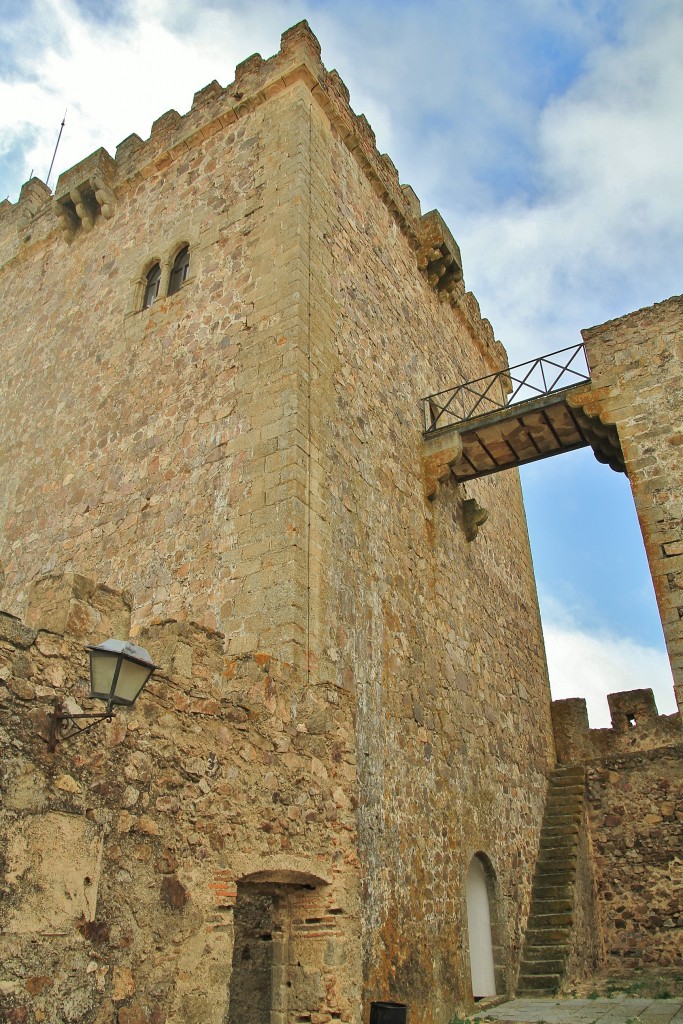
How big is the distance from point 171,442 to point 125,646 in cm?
526

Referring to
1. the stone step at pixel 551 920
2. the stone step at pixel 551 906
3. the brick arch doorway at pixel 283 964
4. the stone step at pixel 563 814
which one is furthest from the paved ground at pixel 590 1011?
the stone step at pixel 563 814

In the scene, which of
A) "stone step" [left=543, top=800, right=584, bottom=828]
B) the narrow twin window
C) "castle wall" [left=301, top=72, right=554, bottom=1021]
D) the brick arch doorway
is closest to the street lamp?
the brick arch doorway

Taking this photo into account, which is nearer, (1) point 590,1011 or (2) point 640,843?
(1) point 590,1011

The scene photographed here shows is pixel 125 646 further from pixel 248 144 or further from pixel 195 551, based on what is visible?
pixel 248 144

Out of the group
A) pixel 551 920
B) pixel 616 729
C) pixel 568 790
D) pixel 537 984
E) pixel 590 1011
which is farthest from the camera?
pixel 616 729

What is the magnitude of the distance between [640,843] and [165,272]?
1052cm

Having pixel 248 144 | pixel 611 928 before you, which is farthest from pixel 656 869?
pixel 248 144

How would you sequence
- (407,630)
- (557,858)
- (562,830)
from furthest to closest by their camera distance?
(562,830), (557,858), (407,630)

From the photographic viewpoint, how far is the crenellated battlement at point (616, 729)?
12.9 metres

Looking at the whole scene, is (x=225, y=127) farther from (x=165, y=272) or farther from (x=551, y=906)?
(x=551, y=906)

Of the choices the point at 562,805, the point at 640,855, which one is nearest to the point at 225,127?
the point at 562,805

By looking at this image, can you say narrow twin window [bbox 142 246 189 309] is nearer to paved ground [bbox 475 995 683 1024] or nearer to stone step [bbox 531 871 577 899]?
paved ground [bbox 475 995 683 1024]

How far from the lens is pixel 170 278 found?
10750mm

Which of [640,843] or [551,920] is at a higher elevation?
[640,843]
